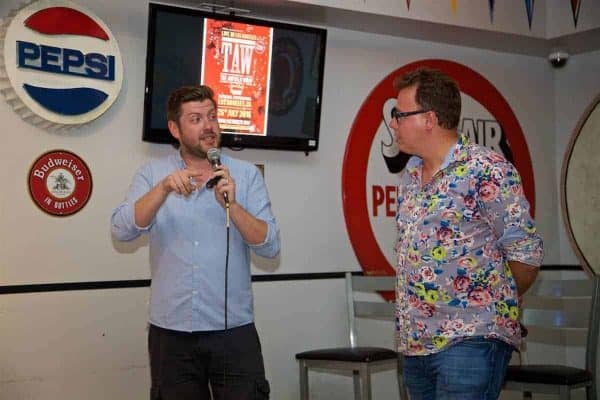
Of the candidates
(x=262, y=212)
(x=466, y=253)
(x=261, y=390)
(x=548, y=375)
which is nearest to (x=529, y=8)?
(x=548, y=375)

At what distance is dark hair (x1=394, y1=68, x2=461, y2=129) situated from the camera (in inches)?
101

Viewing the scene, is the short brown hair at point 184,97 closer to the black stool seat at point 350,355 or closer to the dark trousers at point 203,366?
the dark trousers at point 203,366

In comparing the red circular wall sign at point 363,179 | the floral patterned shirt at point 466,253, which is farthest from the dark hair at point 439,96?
the red circular wall sign at point 363,179

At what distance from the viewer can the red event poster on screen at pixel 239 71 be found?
13.6 ft

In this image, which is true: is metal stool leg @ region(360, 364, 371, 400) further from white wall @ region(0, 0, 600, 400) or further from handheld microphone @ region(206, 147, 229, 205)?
handheld microphone @ region(206, 147, 229, 205)

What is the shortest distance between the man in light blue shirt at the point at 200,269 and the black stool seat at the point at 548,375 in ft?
5.28

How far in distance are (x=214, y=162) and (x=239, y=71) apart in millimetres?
1475

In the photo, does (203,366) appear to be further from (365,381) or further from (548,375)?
(548,375)

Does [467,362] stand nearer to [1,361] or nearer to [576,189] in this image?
[1,361]

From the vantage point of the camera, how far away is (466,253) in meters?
2.45

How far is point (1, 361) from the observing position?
12.1ft

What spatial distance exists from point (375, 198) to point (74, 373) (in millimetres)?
2035

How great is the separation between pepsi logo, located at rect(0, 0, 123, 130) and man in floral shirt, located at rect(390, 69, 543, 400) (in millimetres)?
1908

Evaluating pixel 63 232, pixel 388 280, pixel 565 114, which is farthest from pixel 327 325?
pixel 565 114
